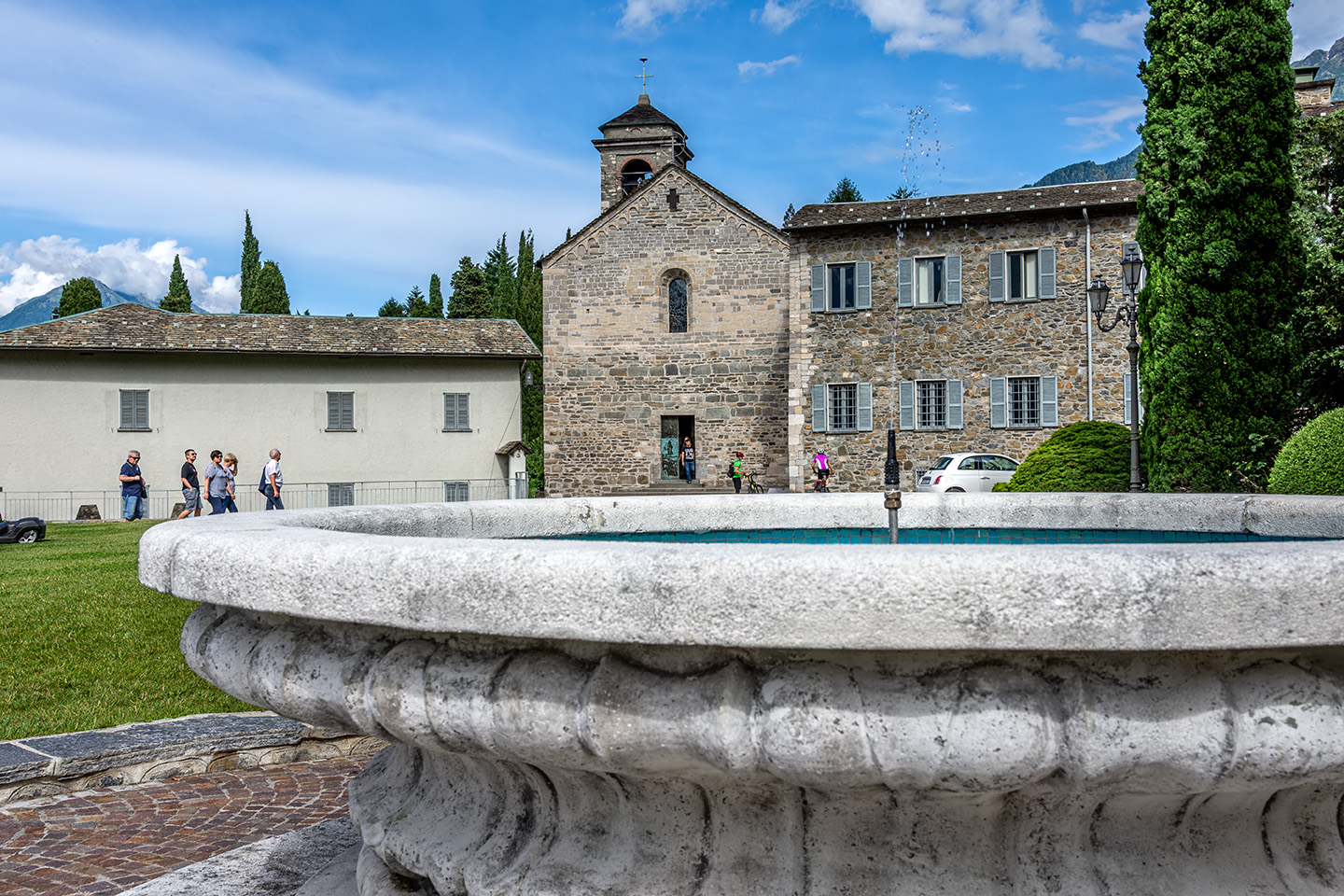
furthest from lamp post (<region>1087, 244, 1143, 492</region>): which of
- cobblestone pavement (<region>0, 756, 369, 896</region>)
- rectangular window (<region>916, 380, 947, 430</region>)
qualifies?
cobblestone pavement (<region>0, 756, 369, 896</region>)

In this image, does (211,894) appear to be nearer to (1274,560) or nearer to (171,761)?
(171,761)

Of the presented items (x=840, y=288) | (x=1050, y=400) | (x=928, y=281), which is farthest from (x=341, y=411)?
(x=1050, y=400)

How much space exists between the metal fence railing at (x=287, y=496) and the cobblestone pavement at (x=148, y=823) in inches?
840

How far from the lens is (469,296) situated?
154 feet

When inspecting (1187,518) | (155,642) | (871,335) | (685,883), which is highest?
(871,335)

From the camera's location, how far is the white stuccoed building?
83.7ft

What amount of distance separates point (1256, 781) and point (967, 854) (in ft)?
1.55

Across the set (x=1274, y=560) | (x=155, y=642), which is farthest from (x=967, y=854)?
(x=155, y=642)

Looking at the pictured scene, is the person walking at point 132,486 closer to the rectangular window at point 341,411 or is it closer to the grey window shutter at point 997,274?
the rectangular window at point 341,411

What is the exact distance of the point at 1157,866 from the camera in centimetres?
165

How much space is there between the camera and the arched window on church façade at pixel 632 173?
31.5 m

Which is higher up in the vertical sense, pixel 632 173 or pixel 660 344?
pixel 632 173

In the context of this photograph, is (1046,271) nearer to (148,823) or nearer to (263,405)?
(263,405)

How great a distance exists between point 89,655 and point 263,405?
72.8 feet
